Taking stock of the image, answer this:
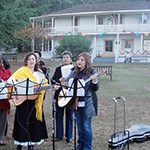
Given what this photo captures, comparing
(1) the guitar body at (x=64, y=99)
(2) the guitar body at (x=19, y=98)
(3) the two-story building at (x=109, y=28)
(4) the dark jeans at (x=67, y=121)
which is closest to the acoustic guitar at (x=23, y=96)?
(2) the guitar body at (x=19, y=98)

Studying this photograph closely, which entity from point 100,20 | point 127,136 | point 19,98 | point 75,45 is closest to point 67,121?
point 127,136

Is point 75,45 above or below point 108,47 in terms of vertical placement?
below

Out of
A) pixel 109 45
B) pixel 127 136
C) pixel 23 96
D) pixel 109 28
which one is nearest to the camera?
pixel 23 96

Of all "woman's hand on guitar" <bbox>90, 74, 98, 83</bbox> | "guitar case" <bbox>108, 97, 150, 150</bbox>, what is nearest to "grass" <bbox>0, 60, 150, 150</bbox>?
"guitar case" <bbox>108, 97, 150, 150</bbox>

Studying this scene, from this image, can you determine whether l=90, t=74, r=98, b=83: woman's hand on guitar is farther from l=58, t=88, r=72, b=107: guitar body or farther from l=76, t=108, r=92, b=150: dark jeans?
l=76, t=108, r=92, b=150: dark jeans

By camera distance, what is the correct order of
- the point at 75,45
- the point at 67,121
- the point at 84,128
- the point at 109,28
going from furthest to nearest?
the point at 109,28, the point at 75,45, the point at 67,121, the point at 84,128

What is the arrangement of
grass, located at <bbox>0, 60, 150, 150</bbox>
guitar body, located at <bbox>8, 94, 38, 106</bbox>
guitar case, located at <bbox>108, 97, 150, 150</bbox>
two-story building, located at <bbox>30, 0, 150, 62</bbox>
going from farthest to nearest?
two-story building, located at <bbox>30, 0, 150, 62</bbox> → grass, located at <bbox>0, 60, 150, 150</bbox> → guitar case, located at <bbox>108, 97, 150, 150</bbox> → guitar body, located at <bbox>8, 94, 38, 106</bbox>

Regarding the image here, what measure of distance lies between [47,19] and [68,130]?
130ft

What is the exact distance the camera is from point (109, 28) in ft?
125

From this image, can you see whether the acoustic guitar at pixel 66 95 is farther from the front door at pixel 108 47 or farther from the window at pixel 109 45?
the window at pixel 109 45

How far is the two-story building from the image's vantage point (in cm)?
3747

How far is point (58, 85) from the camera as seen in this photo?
5.27m

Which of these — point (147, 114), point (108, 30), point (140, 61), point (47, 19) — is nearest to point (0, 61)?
point (147, 114)

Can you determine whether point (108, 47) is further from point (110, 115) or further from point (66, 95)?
point (66, 95)
